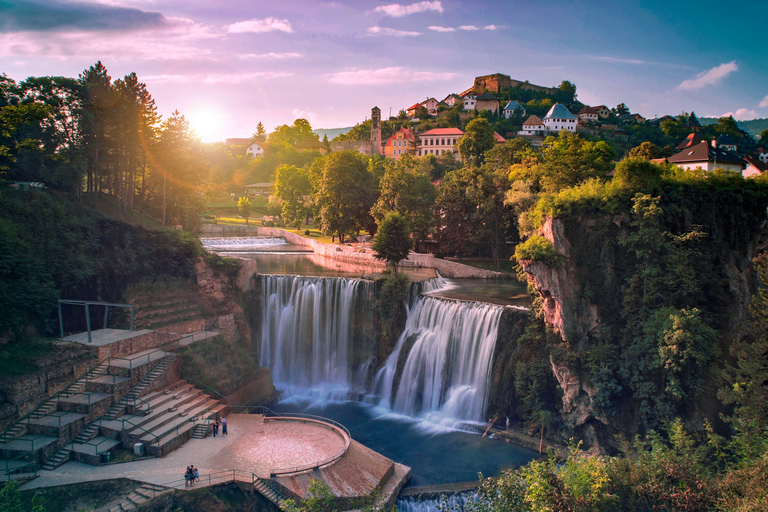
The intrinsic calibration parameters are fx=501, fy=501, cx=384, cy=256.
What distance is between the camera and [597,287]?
26.1 meters

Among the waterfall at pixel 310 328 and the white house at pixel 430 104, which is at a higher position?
the white house at pixel 430 104

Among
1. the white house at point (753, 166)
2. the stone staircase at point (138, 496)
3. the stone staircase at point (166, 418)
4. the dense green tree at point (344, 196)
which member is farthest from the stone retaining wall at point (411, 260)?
the stone staircase at point (138, 496)

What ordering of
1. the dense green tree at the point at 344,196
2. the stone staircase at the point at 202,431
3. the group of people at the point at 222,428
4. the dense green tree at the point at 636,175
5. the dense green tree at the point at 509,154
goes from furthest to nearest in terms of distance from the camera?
the dense green tree at the point at 344,196 → the dense green tree at the point at 509,154 → the dense green tree at the point at 636,175 → the group of people at the point at 222,428 → the stone staircase at the point at 202,431

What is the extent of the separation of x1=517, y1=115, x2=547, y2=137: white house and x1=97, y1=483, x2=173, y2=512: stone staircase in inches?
3643

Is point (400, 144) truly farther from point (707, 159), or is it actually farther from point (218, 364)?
point (218, 364)

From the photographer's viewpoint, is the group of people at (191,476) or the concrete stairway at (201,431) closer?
the group of people at (191,476)

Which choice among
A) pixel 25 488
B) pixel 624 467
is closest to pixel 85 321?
pixel 25 488

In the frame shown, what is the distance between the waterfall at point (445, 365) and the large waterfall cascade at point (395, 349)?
5 cm

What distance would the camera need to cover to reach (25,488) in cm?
1781

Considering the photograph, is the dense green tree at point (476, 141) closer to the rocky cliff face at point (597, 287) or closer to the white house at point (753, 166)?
Answer: the white house at point (753, 166)

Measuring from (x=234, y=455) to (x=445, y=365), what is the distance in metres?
13.0

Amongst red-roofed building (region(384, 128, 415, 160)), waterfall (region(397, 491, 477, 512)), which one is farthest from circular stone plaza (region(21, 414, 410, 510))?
red-roofed building (region(384, 128, 415, 160))

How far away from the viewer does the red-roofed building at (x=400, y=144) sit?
100m

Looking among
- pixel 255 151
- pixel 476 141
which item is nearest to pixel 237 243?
pixel 476 141
